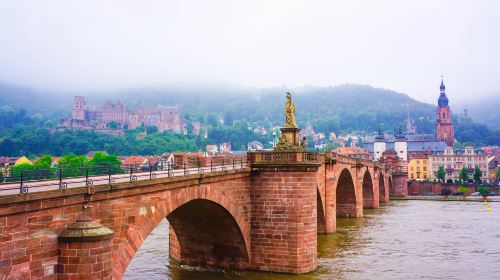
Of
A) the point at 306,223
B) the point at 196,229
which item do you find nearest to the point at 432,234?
the point at 306,223

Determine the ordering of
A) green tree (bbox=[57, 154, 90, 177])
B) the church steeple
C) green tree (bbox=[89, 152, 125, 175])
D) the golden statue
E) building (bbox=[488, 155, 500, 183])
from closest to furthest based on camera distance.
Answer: green tree (bbox=[57, 154, 90, 177]), green tree (bbox=[89, 152, 125, 175]), the golden statue, building (bbox=[488, 155, 500, 183]), the church steeple

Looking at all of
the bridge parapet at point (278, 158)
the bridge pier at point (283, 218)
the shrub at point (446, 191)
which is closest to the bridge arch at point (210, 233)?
the bridge pier at point (283, 218)

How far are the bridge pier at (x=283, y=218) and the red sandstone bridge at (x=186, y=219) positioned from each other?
0.05 metres

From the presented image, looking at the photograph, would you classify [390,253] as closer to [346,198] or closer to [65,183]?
[346,198]

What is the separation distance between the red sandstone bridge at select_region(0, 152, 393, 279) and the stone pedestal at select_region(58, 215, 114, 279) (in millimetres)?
26

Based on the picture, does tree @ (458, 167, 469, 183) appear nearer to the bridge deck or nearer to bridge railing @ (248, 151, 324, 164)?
bridge railing @ (248, 151, 324, 164)

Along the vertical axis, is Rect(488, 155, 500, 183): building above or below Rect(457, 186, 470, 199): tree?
above

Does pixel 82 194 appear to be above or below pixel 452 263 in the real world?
above

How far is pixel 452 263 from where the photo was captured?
31.4 m

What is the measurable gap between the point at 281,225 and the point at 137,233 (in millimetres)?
10505

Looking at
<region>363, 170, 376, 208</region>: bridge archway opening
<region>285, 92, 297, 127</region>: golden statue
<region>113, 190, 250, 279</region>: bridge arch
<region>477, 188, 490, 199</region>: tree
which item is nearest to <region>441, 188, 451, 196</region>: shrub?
<region>477, 188, 490, 199</region>: tree

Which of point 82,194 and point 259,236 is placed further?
point 259,236

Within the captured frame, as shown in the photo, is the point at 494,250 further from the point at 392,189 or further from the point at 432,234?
the point at 392,189

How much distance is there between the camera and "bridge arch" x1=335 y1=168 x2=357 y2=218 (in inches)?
2183
